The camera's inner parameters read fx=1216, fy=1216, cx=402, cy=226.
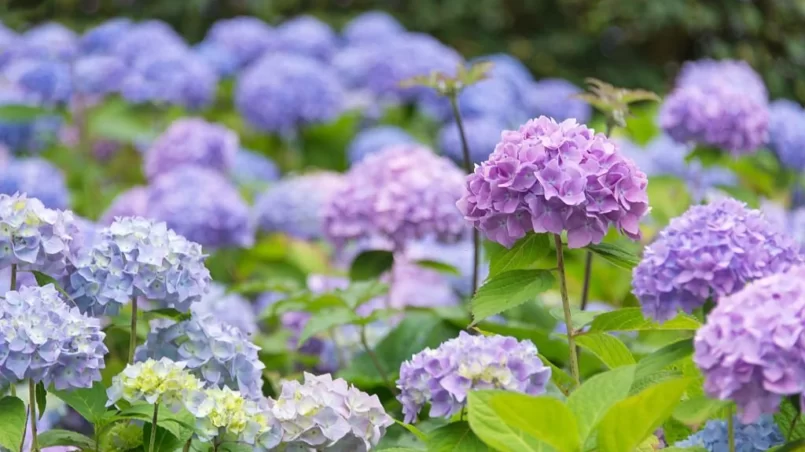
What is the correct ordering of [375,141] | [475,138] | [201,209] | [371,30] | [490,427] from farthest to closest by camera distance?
[371,30] → [375,141] → [475,138] → [201,209] → [490,427]

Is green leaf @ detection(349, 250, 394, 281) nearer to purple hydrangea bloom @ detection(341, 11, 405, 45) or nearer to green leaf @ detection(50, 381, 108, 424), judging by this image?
green leaf @ detection(50, 381, 108, 424)

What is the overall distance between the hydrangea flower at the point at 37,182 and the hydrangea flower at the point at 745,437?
2.07 m

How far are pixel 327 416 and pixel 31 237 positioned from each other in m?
0.42

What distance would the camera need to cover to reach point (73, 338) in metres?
1.35

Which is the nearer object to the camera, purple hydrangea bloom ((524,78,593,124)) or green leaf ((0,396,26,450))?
green leaf ((0,396,26,450))

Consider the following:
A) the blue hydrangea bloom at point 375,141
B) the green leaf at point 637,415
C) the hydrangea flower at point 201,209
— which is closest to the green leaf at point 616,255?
the green leaf at point 637,415

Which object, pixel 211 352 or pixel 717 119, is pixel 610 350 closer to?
pixel 211 352

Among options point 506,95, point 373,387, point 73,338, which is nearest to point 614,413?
point 73,338

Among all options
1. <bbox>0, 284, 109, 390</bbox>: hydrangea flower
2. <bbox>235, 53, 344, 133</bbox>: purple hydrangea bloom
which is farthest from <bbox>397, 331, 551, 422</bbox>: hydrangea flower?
<bbox>235, 53, 344, 133</bbox>: purple hydrangea bloom

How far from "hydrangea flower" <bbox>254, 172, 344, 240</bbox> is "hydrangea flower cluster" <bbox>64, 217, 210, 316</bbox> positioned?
5.60 feet

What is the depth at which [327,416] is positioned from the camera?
136 cm

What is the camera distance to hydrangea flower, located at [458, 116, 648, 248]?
134cm

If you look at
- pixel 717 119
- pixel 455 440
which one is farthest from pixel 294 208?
pixel 455 440

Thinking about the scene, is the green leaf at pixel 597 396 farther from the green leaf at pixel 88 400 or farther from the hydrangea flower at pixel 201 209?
the hydrangea flower at pixel 201 209
